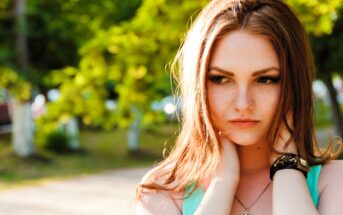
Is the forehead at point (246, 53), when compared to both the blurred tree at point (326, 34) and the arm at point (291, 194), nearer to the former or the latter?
the arm at point (291, 194)

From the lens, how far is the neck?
1804mm

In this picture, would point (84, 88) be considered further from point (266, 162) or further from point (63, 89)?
point (266, 162)

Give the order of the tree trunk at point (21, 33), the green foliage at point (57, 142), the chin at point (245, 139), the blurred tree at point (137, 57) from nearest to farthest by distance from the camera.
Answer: the chin at point (245, 139), the blurred tree at point (137, 57), the tree trunk at point (21, 33), the green foliage at point (57, 142)

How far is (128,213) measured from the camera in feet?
30.7

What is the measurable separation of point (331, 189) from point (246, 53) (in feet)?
1.37

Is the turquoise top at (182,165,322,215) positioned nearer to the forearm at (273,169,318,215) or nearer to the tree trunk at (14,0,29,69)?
the forearm at (273,169,318,215)

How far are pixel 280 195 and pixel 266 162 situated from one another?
19 centimetres

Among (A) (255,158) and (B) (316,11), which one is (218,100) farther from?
(B) (316,11)

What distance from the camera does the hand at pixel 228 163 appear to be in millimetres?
1731

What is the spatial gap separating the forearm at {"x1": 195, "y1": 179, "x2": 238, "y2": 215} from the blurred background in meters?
1.13

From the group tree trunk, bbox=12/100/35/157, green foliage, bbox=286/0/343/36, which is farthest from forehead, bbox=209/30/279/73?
tree trunk, bbox=12/100/35/157

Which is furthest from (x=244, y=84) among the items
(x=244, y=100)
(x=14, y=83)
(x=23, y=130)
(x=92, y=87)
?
(x=23, y=130)

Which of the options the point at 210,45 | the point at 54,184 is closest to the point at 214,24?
the point at 210,45

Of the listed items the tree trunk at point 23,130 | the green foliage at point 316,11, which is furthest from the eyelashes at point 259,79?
the tree trunk at point 23,130
